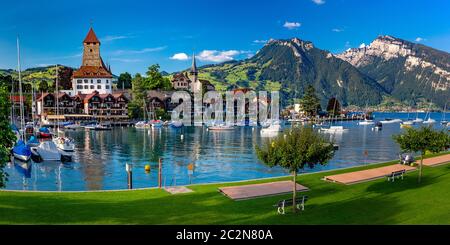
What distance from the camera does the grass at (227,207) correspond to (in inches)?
672

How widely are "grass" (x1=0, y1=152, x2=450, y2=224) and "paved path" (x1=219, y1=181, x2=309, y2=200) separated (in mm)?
598

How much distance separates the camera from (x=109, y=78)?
159 meters

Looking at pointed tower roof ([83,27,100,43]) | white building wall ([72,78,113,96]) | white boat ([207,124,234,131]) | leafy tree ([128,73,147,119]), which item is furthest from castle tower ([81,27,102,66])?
white boat ([207,124,234,131])

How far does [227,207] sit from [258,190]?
4.28 m

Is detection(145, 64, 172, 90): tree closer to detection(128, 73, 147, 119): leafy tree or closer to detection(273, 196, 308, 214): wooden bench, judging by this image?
detection(128, 73, 147, 119): leafy tree

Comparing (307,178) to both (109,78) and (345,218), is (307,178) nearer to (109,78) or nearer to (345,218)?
(345,218)

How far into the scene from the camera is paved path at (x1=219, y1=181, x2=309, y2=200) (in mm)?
22281

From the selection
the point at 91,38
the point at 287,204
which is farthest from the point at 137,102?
the point at 287,204

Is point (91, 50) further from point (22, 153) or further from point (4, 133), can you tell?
point (4, 133)

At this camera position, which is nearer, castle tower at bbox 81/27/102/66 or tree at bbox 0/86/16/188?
tree at bbox 0/86/16/188

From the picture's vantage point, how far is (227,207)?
65.7 ft

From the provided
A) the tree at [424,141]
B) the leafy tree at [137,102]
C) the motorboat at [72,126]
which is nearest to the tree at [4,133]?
the tree at [424,141]

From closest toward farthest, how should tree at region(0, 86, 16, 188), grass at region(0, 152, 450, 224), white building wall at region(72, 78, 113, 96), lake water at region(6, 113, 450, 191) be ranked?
1. tree at region(0, 86, 16, 188)
2. grass at region(0, 152, 450, 224)
3. lake water at region(6, 113, 450, 191)
4. white building wall at region(72, 78, 113, 96)
